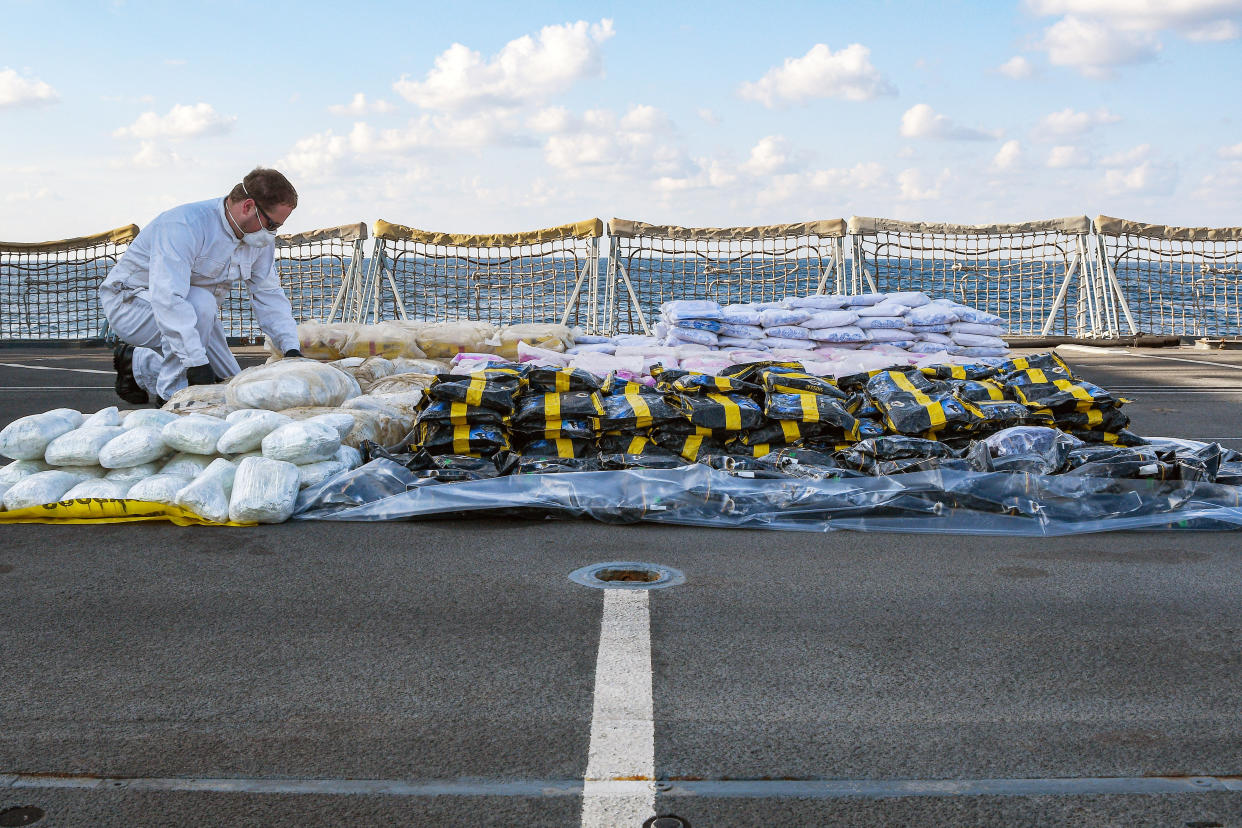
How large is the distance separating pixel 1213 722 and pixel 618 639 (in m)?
1.35

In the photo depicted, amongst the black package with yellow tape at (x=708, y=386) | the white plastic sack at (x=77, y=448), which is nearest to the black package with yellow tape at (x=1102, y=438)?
the black package with yellow tape at (x=708, y=386)

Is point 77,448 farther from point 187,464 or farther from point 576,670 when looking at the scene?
point 576,670

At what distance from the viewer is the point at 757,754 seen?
203cm

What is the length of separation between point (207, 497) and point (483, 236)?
9.94 metres

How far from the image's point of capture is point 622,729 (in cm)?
214

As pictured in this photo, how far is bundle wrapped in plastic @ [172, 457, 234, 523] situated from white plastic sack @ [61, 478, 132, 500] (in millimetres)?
84

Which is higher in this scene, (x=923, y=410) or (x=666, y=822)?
(x=923, y=410)

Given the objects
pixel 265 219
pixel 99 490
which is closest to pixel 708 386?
pixel 99 490

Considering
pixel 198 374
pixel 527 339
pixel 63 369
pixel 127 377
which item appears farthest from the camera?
pixel 63 369

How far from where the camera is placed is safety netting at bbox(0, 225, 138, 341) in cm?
1459

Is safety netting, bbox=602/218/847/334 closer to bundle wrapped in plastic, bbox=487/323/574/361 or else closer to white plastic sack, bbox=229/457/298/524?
bundle wrapped in plastic, bbox=487/323/574/361

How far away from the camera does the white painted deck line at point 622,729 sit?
6.02 ft

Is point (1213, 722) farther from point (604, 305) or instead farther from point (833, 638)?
point (604, 305)

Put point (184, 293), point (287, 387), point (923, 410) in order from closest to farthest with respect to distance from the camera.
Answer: point (923, 410) → point (287, 387) → point (184, 293)
